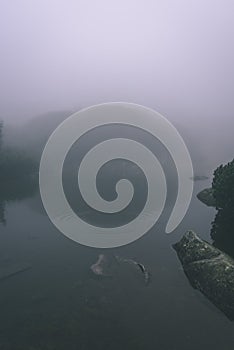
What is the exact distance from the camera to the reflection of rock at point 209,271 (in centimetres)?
3186

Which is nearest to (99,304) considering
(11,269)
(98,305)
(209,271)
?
(98,305)

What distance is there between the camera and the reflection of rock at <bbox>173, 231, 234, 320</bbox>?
3186 centimetres

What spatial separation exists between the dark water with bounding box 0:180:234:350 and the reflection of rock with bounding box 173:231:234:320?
37.3 inches

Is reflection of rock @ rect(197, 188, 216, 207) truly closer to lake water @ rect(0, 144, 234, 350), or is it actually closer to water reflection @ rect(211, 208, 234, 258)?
water reflection @ rect(211, 208, 234, 258)

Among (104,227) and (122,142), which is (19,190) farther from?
(122,142)

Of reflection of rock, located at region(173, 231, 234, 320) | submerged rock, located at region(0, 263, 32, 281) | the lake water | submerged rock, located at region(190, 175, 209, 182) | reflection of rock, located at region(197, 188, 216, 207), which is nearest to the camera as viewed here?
the lake water

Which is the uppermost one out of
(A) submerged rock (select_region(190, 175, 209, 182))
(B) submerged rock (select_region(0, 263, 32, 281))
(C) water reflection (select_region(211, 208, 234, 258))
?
(C) water reflection (select_region(211, 208, 234, 258))

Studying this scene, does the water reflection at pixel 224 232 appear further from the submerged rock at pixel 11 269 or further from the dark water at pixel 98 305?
the submerged rock at pixel 11 269

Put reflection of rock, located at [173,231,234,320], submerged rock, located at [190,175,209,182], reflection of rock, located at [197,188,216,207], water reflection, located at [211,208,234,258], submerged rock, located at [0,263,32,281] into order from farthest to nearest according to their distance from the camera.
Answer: submerged rock, located at [190,175,209,182]
reflection of rock, located at [197,188,216,207]
water reflection, located at [211,208,234,258]
submerged rock, located at [0,263,32,281]
reflection of rock, located at [173,231,234,320]

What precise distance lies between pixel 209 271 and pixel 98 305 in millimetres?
12289

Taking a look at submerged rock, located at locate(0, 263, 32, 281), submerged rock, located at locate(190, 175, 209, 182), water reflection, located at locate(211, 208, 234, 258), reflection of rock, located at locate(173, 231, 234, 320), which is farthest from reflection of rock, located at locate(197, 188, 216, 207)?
submerged rock, located at locate(0, 263, 32, 281)

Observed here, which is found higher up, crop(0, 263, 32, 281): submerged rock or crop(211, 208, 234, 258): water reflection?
crop(211, 208, 234, 258): water reflection

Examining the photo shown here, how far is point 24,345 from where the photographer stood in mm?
26516

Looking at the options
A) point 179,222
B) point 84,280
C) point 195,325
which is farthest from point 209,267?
point 179,222
